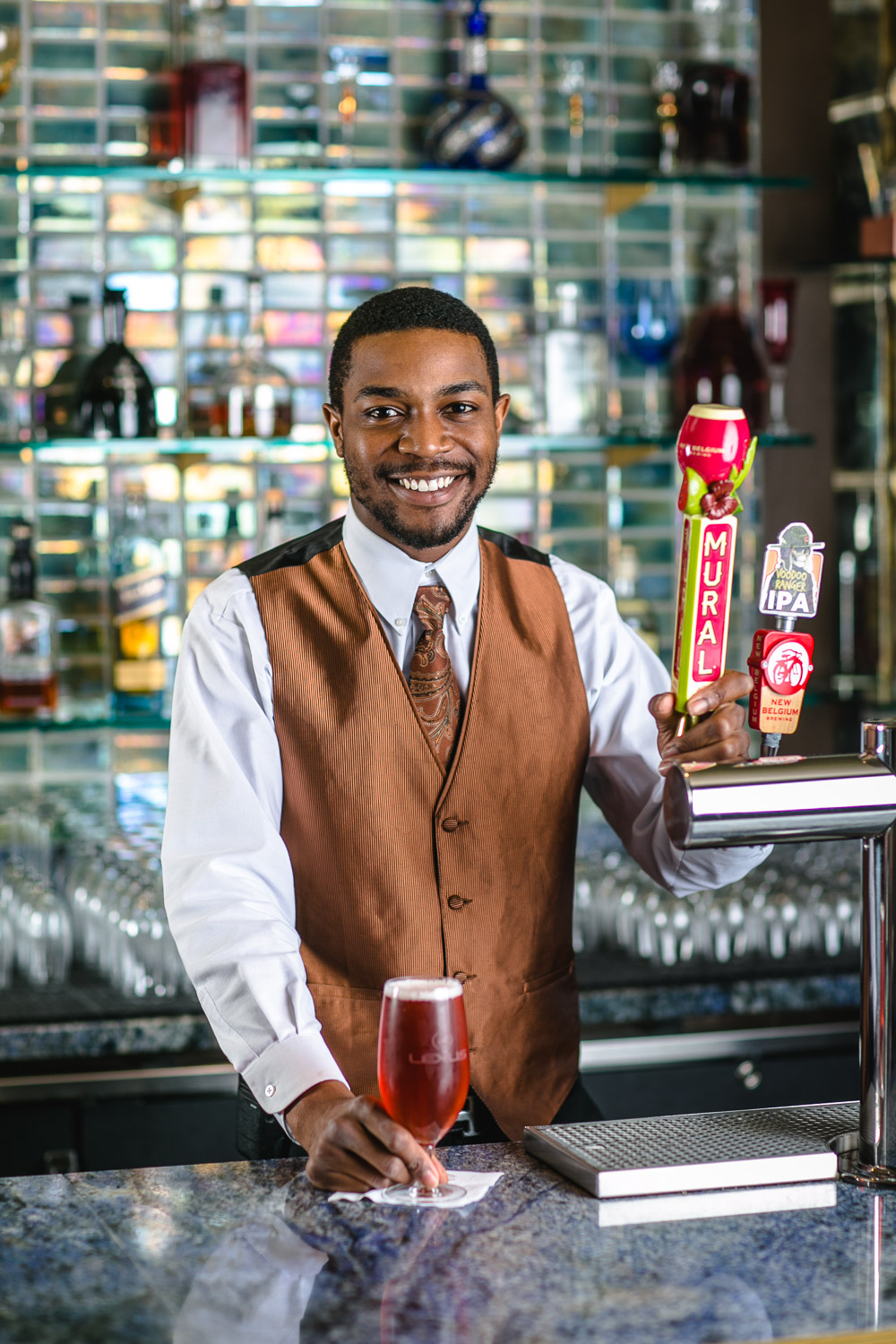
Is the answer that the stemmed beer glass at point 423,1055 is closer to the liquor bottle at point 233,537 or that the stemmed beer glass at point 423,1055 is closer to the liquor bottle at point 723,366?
the liquor bottle at point 233,537

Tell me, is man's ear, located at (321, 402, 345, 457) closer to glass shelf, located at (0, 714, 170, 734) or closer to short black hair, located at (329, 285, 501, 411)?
short black hair, located at (329, 285, 501, 411)

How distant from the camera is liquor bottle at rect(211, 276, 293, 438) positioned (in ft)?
9.27

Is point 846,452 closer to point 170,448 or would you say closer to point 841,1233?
point 170,448

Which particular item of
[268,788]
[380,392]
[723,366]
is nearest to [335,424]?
[380,392]

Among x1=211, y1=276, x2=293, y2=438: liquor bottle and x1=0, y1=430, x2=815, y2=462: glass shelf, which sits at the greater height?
x1=211, y1=276, x2=293, y2=438: liquor bottle

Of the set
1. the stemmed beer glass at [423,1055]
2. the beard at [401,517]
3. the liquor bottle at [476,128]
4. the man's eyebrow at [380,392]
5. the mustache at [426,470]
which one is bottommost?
the stemmed beer glass at [423,1055]

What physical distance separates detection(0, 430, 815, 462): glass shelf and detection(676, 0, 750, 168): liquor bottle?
1.80ft

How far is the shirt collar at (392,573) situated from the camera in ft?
6.05

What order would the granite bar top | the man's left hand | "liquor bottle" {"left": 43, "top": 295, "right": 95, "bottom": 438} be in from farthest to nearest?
"liquor bottle" {"left": 43, "top": 295, "right": 95, "bottom": 438}
the man's left hand
the granite bar top

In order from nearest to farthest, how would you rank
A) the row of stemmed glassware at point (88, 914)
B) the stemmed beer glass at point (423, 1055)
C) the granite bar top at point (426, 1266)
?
the granite bar top at point (426, 1266) → the stemmed beer glass at point (423, 1055) → the row of stemmed glassware at point (88, 914)

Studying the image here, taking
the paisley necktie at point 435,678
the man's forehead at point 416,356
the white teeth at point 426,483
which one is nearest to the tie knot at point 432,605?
the paisley necktie at point 435,678

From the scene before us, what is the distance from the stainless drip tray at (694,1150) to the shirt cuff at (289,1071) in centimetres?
19

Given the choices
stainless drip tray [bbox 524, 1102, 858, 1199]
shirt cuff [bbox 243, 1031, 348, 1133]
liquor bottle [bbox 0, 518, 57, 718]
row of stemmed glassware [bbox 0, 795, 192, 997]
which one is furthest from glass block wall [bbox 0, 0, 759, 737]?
stainless drip tray [bbox 524, 1102, 858, 1199]

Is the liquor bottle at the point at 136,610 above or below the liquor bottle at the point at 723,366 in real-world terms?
below
